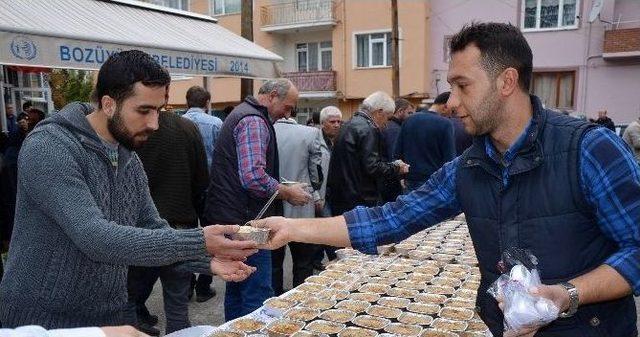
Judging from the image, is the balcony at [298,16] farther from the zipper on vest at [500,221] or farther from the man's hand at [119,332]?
the man's hand at [119,332]

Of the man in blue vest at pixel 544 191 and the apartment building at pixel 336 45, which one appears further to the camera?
the apartment building at pixel 336 45

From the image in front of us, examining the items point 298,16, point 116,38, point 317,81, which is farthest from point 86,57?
point 298,16

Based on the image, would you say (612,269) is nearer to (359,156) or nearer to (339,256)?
(339,256)

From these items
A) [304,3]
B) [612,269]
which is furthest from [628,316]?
[304,3]

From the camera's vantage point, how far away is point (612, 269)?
1.32 meters

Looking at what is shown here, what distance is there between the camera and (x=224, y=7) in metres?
22.4

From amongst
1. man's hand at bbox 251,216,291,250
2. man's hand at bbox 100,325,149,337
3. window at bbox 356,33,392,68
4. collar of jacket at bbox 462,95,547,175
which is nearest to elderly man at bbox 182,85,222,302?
man's hand at bbox 251,216,291,250

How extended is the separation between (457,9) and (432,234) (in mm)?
15407

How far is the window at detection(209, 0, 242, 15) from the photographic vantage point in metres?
22.0

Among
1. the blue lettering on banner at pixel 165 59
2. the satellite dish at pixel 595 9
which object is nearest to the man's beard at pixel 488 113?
the blue lettering on banner at pixel 165 59

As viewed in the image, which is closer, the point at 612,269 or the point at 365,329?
the point at 612,269

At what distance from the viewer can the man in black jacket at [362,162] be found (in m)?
4.53

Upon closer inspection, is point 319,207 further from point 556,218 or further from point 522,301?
point 522,301

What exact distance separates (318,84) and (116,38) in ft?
51.8
